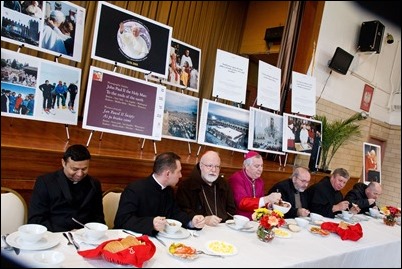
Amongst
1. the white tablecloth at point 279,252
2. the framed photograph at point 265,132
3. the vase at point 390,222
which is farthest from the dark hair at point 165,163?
the vase at point 390,222

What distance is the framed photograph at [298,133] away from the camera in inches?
174

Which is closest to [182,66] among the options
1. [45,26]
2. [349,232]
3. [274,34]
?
[45,26]

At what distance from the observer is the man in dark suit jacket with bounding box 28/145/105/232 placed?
2037 mm

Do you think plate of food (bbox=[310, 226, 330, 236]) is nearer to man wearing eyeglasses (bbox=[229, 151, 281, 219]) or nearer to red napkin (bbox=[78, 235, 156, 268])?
man wearing eyeglasses (bbox=[229, 151, 281, 219])

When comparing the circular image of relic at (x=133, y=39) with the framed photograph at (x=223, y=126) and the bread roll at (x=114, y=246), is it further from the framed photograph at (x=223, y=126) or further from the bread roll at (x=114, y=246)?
the bread roll at (x=114, y=246)

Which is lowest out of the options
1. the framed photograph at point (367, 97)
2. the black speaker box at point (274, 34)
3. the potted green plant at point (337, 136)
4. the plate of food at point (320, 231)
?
the plate of food at point (320, 231)

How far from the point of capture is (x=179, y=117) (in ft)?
11.8

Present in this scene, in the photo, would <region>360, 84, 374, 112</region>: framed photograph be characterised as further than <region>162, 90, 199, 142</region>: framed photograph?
No

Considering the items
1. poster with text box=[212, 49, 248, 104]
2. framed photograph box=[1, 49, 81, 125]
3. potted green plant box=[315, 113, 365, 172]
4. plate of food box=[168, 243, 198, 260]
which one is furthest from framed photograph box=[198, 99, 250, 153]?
plate of food box=[168, 243, 198, 260]

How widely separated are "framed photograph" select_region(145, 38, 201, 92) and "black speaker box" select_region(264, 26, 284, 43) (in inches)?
107

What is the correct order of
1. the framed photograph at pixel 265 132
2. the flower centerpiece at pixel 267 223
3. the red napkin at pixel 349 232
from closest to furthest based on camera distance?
the flower centerpiece at pixel 267 223 → the red napkin at pixel 349 232 → the framed photograph at pixel 265 132

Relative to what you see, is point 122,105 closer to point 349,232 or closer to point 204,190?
point 204,190

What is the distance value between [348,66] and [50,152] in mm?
2292

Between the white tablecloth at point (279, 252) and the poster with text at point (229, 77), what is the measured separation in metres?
2.02
